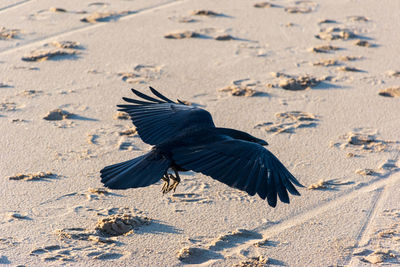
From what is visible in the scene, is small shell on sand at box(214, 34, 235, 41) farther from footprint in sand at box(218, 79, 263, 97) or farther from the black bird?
the black bird

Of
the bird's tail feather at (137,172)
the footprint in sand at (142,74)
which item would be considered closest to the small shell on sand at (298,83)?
the footprint in sand at (142,74)

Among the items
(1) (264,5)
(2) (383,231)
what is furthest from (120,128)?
(1) (264,5)

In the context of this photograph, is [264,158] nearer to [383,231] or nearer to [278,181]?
[278,181]

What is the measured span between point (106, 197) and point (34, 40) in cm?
353

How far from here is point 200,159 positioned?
428cm

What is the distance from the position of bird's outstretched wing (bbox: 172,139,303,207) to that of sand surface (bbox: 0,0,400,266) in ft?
2.23

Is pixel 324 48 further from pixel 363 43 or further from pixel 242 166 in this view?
pixel 242 166

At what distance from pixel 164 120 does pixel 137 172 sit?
2.39ft

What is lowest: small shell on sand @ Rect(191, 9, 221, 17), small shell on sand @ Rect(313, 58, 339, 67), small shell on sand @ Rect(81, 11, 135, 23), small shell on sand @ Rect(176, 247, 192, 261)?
small shell on sand @ Rect(176, 247, 192, 261)

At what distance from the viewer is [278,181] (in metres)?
4.02

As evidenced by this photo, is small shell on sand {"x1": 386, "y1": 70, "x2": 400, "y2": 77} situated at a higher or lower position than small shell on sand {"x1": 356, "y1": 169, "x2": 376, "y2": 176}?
higher

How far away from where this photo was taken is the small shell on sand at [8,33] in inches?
320

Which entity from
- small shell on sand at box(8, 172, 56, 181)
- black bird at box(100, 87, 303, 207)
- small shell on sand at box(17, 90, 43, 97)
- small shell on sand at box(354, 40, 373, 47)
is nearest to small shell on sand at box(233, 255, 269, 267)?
black bird at box(100, 87, 303, 207)

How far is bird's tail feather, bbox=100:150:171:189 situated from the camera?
13.9 ft
